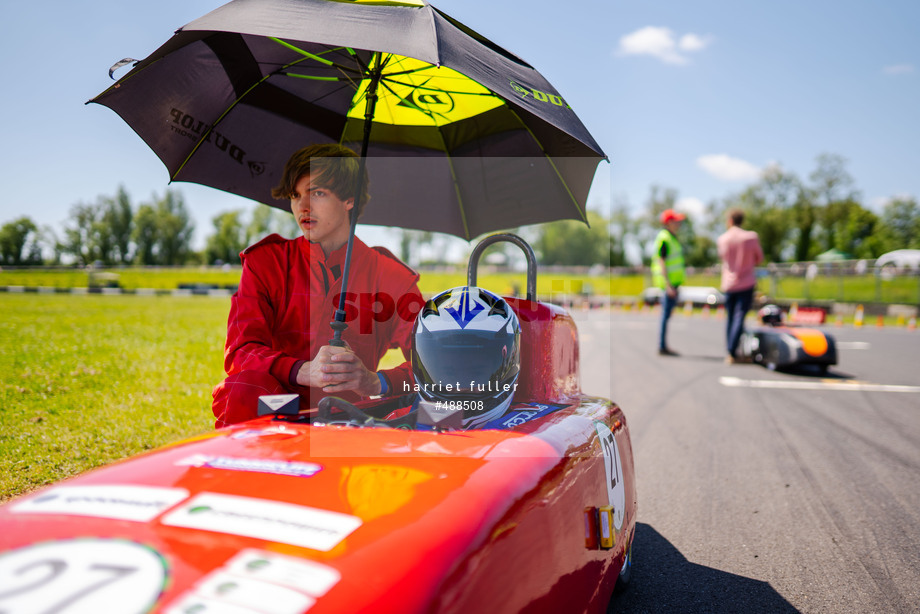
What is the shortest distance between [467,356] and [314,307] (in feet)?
2.72

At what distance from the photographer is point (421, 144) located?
3.22 meters

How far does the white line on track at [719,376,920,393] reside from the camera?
22.4ft

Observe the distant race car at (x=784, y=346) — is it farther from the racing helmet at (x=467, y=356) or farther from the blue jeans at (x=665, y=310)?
the racing helmet at (x=467, y=356)

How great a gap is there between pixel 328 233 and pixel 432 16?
3.23 ft

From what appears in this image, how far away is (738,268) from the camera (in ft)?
27.0

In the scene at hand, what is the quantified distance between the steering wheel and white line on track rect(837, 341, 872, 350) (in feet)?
40.0

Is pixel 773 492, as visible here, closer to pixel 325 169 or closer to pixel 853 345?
pixel 325 169

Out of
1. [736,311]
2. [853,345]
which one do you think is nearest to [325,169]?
[736,311]

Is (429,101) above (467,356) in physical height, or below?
above

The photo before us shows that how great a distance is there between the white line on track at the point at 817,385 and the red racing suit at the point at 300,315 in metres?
5.77

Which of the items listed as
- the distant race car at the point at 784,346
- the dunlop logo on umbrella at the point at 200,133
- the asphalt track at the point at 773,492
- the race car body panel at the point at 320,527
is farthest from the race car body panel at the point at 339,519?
the distant race car at the point at 784,346

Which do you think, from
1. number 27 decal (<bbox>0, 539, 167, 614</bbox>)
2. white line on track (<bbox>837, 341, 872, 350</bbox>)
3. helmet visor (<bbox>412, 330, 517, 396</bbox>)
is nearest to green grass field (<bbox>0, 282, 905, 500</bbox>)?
helmet visor (<bbox>412, 330, 517, 396</bbox>)

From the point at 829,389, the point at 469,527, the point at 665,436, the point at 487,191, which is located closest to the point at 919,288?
the point at 829,389

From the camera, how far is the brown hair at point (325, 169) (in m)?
2.42
